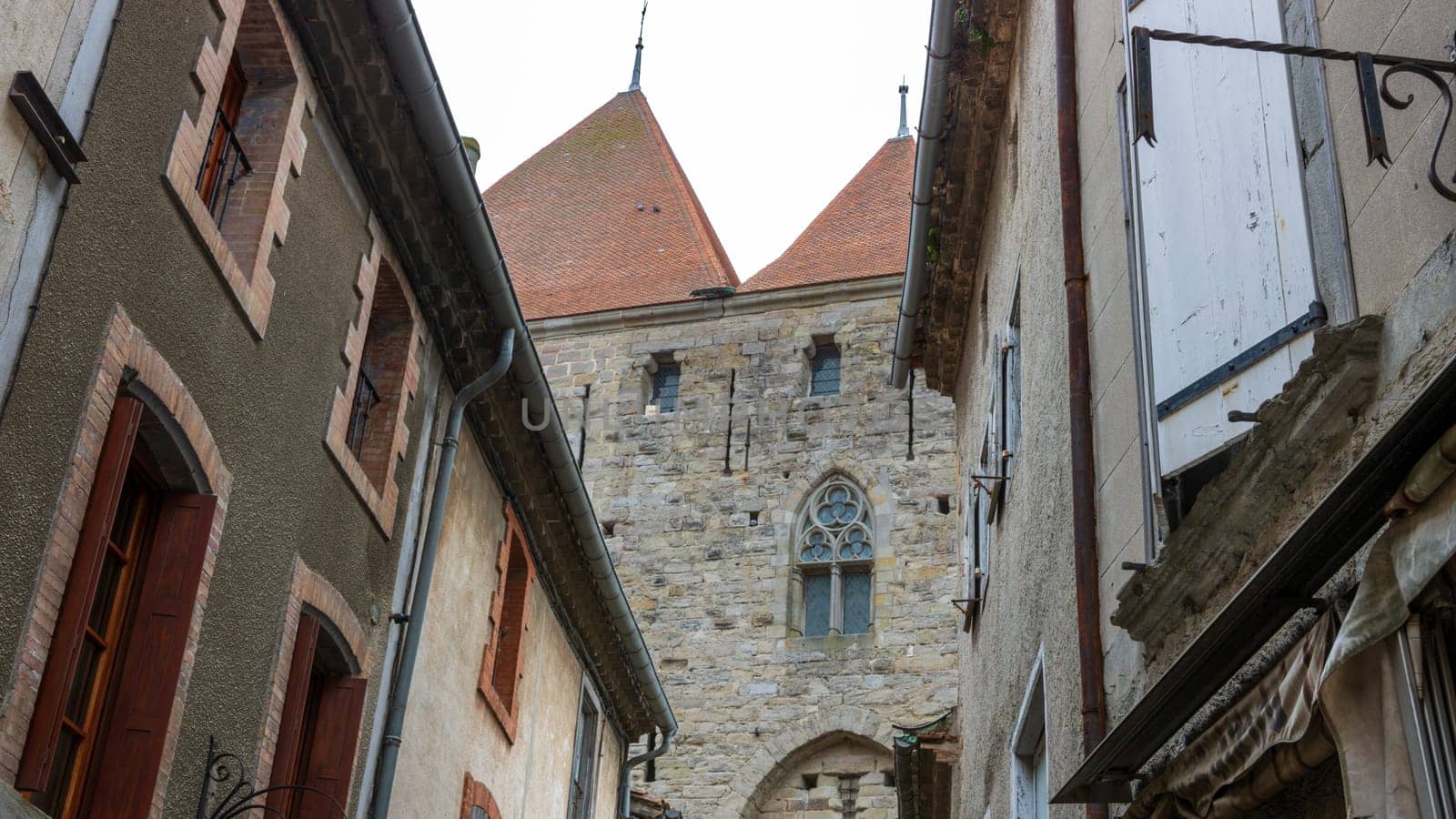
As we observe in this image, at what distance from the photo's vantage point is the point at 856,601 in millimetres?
24062

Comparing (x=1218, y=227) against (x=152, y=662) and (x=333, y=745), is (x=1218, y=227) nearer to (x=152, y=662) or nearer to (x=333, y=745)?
(x=152, y=662)

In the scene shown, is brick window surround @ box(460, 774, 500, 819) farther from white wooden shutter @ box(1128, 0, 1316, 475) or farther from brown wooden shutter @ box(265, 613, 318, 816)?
white wooden shutter @ box(1128, 0, 1316, 475)

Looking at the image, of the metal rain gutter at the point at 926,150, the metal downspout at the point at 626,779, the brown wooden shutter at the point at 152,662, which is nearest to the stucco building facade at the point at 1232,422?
the metal rain gutter at the point at 926,150

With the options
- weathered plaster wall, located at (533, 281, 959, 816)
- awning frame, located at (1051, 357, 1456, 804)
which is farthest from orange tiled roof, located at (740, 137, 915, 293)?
awning frame, located at (1051, 357, 1456, 804)

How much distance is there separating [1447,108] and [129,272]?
4182 mm

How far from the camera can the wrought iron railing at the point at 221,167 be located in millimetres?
6875

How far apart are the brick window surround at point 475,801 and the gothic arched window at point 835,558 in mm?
13052

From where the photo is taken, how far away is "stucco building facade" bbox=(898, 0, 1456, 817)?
3.44 metres

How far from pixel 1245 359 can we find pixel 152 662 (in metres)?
3.92

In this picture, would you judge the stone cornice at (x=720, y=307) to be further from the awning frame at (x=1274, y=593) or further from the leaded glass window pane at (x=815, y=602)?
the awning frame at (x=1274, y=593)

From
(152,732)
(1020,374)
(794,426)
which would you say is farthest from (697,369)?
(152,732)

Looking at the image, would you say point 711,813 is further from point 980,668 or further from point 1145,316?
point 1145,316

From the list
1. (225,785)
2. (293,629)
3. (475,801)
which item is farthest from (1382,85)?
(475,801)

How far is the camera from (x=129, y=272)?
5.75m
